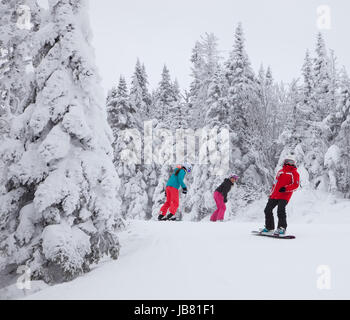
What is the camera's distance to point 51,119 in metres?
6.52

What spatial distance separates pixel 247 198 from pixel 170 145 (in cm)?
941

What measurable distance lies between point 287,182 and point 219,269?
343 centimetres

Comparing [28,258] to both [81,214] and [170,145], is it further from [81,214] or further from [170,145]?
[170,145]

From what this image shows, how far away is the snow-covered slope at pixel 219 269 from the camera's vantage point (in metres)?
4.35

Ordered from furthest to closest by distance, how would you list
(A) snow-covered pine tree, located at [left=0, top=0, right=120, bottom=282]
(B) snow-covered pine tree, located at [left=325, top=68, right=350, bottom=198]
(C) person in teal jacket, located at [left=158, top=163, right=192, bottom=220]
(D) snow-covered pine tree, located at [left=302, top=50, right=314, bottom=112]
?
(D) snow-covered pine tree, located at [left=302, top=50, right=314, bottom=112], (B) snow-covered pine tree, located at [left=325, top=68, right=350, bottom=198], (C) person in teal jacket, located at [left=158, top=163, right=192, bottom=220], (A) snow-covered pine tree, located at [left=0, top=0, right=120, bottom=282]

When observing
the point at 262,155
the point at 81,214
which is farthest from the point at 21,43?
the point at 262,155

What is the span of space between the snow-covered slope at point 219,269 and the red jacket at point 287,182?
3.22 feet

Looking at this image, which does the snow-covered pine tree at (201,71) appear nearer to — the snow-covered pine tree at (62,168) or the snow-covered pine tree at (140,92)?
the snow-covered pine tree at (140,92)

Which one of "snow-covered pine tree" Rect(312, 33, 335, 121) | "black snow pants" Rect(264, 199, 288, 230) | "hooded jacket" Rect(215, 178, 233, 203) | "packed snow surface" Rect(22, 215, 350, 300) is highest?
"snow-covered pine tree" Rect(312, 33, 335, 121)

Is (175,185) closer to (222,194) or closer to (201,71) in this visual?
(222,194)

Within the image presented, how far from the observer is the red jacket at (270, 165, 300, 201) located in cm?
776

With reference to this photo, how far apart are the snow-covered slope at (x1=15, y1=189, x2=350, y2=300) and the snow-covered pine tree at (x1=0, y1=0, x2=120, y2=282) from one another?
2.02 feet

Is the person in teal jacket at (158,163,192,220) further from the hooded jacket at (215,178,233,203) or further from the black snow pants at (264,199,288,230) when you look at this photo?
the black snow pants at (264,199,288,230)

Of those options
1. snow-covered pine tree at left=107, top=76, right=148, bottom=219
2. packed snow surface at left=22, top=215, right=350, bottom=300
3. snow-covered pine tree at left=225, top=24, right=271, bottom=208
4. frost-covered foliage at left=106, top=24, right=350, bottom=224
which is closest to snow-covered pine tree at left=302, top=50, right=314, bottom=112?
frost-covered foliage at left=106, top=24, right=350, bottom=224
